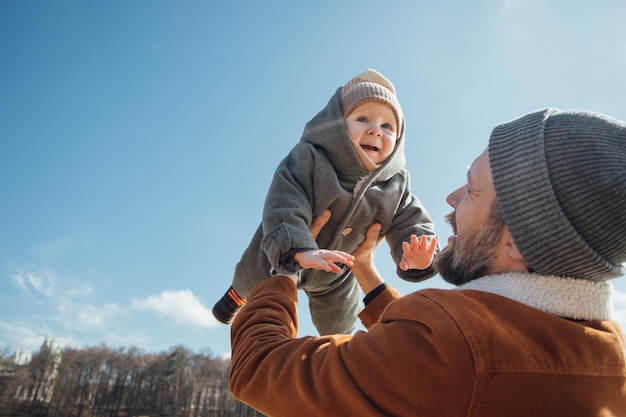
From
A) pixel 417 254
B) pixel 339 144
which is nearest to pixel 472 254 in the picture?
pixel 417 254

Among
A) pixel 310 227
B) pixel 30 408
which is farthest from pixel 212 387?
pixel 310 227

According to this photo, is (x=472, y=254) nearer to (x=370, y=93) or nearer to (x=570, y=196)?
(x=570, y=196)

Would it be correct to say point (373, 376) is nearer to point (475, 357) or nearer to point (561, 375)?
point (475, 357)

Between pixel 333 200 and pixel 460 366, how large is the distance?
7.60 ft

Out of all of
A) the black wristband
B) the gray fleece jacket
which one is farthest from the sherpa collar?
the gray fleece jacket

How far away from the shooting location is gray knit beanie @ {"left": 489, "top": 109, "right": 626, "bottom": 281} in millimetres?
2018

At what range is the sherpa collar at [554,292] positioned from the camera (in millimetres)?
1963

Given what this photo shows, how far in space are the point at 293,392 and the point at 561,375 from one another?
1.13m

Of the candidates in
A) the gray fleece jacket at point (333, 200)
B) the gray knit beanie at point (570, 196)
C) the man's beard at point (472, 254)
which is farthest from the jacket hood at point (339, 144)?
the gray knit beanie at point (570, 196)

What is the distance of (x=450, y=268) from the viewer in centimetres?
253

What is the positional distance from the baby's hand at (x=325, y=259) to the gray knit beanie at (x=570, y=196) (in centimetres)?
106

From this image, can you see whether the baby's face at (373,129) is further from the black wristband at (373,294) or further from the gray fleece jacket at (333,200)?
the black wristband at (373,294)

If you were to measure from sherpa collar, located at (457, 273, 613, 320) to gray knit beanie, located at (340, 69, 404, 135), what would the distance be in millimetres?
2514

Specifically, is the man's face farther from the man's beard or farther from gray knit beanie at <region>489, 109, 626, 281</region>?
gray knit beanie at <region>489, 109, 626, 281</region>
